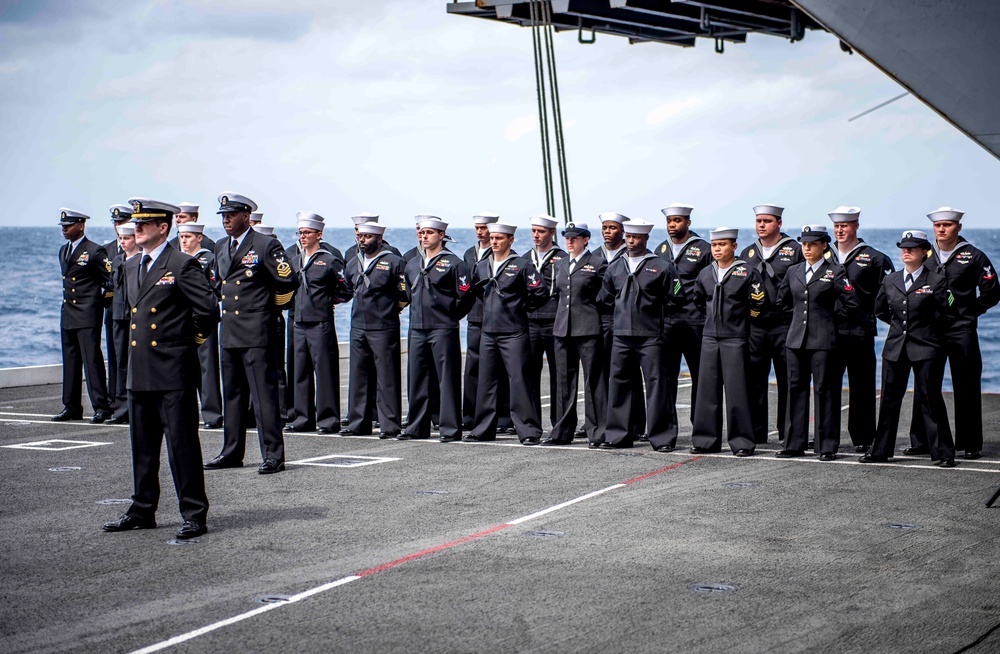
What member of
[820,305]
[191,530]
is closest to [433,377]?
[820,305]

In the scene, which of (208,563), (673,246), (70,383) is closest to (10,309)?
(70,383)

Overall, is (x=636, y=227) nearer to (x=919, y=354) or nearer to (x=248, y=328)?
(x=919, y=354)

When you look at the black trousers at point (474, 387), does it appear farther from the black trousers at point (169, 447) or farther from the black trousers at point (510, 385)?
the black trousers at point (169, 447)

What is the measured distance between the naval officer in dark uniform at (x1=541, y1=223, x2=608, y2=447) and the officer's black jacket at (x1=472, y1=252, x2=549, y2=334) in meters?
0.21

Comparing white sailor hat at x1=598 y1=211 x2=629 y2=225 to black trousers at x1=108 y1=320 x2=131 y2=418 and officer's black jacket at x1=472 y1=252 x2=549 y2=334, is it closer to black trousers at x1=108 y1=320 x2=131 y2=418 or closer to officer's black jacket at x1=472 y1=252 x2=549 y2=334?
officer's black jacket at x1=472 y1=252 x2=549 y2=334

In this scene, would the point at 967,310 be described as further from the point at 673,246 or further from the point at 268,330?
the point at 268,330

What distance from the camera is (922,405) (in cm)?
943

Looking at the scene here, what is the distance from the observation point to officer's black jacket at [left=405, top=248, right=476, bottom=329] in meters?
11.0

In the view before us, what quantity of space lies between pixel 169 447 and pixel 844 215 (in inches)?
235

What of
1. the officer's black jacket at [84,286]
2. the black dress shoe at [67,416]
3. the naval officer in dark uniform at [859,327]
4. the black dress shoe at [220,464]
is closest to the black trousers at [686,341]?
the naval officer in dark uniform at [859,327]

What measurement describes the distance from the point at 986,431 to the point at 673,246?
3248mm

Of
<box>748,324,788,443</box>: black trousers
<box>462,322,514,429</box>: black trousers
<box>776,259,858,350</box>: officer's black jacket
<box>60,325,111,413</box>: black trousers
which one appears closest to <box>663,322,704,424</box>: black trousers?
<box>748,324,788,443</box>: black trousers

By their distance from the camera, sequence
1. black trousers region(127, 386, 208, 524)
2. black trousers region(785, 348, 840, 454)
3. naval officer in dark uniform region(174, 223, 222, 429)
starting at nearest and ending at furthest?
black trousers region(127, 386, 208, 524), black trousers region(785, 348, 840, 454), naval officer in dark uniform region(174, 223, 222, 429)

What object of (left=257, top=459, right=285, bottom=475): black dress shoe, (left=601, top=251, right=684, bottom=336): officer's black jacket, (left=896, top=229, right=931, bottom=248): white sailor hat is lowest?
(left=257, top=459, right=285, bottom=475): black dress shoe
